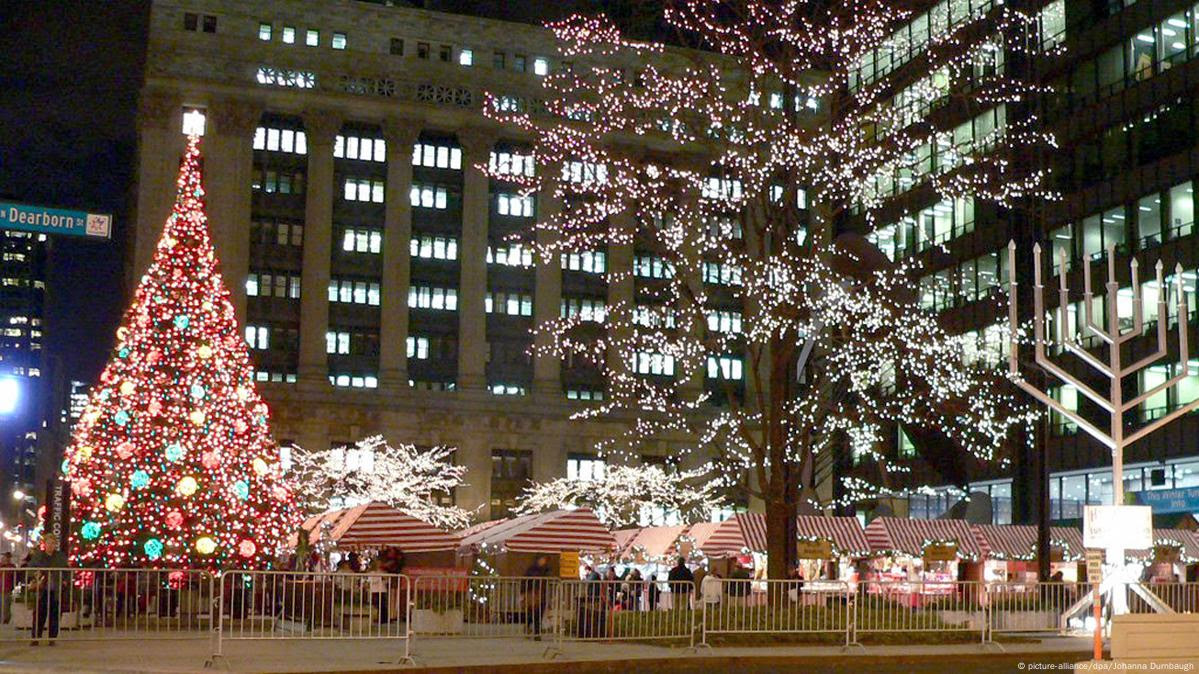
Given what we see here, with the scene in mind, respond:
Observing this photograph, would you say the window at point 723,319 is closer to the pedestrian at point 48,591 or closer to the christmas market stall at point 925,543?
the christmas market stall at point 925,543

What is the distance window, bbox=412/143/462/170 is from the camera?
91.1 meters

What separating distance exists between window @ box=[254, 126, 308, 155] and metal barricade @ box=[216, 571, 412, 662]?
221ft

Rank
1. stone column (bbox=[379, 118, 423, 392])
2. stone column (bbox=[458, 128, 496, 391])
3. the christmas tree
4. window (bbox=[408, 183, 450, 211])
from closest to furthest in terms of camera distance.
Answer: the christmas tree, stone column (bbox=[379, 118, 423, 392]), stone column (bbox=[458, 128, 496, 391]), window (bbox=[408, 183, 450, 211])

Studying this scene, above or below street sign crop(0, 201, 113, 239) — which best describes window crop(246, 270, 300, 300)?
above

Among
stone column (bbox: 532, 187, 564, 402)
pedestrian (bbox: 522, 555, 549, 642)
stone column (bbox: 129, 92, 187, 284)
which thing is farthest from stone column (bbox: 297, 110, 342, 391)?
pedestrian (bbox: 522, 555, 549, 642)

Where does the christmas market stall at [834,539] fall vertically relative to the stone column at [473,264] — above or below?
below

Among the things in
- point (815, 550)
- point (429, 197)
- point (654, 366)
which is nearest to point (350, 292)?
point (429, 197)

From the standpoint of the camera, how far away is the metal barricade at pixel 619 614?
22406 millimetres

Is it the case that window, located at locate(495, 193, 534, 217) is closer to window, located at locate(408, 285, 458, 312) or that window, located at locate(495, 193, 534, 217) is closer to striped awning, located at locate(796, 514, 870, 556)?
window, located at locate(408, 285, 458, 312)

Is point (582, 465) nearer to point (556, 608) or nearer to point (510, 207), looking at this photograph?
point (510, 207)

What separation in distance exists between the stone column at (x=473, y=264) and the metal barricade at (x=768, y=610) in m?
65.7

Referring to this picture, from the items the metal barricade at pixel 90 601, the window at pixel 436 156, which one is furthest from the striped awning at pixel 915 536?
the window at pixel 436 156

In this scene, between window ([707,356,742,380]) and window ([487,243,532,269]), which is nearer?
window ([487,243,532,269])

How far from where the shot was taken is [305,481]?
3223 inches
